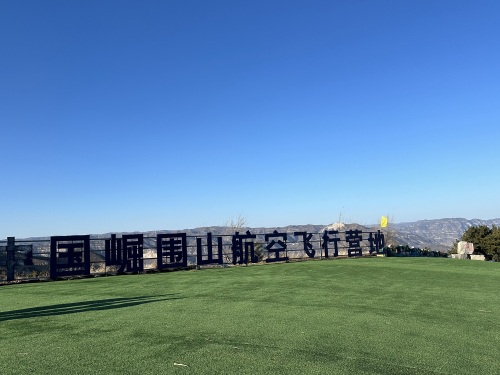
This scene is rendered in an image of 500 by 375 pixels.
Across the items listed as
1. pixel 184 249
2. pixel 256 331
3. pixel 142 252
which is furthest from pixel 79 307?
pixel 184 249

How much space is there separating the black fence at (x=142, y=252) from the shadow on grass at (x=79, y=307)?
23.5 ft

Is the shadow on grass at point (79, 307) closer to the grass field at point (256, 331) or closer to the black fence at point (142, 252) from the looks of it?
the grass field at point (256, 331)

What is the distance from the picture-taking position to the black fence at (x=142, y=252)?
14.4 meters

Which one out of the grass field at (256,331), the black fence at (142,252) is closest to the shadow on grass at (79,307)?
the grass field at (256,331)

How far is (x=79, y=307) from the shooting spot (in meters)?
7.39

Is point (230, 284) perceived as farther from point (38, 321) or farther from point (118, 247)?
point (118, 247)

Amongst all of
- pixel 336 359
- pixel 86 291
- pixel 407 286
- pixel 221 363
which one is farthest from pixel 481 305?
pixel 86 291

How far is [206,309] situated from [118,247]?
32.7 ft

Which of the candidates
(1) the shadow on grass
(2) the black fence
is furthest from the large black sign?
(1) the shadow on grass

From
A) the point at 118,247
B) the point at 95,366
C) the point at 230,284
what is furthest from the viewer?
the point at 118,247

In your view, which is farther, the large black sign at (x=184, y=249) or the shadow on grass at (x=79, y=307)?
the large black sign at (x=184, y=249)

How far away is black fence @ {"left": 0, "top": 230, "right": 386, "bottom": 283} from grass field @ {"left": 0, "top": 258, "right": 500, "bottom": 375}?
A: 5407 millimetres

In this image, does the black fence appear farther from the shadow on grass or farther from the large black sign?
the shadow on grass

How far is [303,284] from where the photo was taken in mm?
10219
